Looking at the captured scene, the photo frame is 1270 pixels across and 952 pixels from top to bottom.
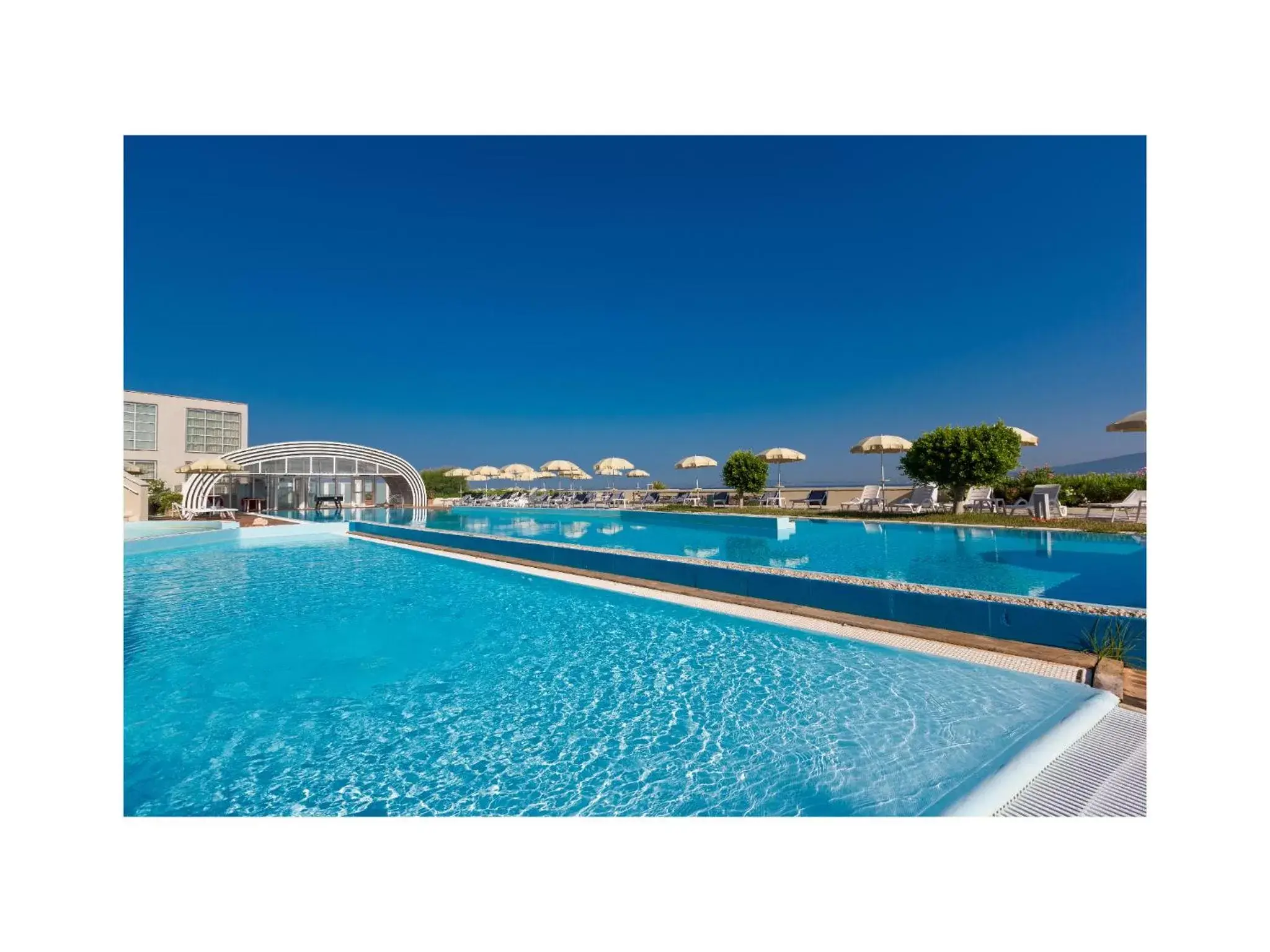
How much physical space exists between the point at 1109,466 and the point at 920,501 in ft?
18.0

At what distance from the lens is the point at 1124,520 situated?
11.0m

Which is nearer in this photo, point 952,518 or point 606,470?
point 952,518

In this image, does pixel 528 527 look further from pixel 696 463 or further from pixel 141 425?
pixel 141 425

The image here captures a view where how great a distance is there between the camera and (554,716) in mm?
3463

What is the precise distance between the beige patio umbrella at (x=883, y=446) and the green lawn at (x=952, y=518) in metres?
2.09

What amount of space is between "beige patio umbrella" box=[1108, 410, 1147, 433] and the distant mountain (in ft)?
15.8

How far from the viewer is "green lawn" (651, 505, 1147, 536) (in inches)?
412

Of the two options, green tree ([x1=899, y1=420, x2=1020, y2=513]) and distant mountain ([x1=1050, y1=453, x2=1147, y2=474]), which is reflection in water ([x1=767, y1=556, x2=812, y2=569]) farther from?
distant mountain ([x1=1050, y1=453, x2=1147, y2=474])

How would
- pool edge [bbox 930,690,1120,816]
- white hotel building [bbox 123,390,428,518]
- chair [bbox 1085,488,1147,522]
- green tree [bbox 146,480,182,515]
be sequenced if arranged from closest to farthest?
pool edge [bbox 930,690,1120,816] → chair [bbox 1085,488,1147,522] → green tree [bbox 146,480,182,515] → white hotel building [bbox 123,390,428,518]

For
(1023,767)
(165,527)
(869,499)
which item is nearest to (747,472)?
(869,499)

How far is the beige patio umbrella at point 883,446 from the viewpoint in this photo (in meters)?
17.2

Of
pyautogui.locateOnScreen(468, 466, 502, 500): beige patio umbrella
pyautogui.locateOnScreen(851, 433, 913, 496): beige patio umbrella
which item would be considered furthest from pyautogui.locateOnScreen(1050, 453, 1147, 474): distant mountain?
pyautogui.locateOnScreen(468, 466, 502, 500): beige patio umbrella
